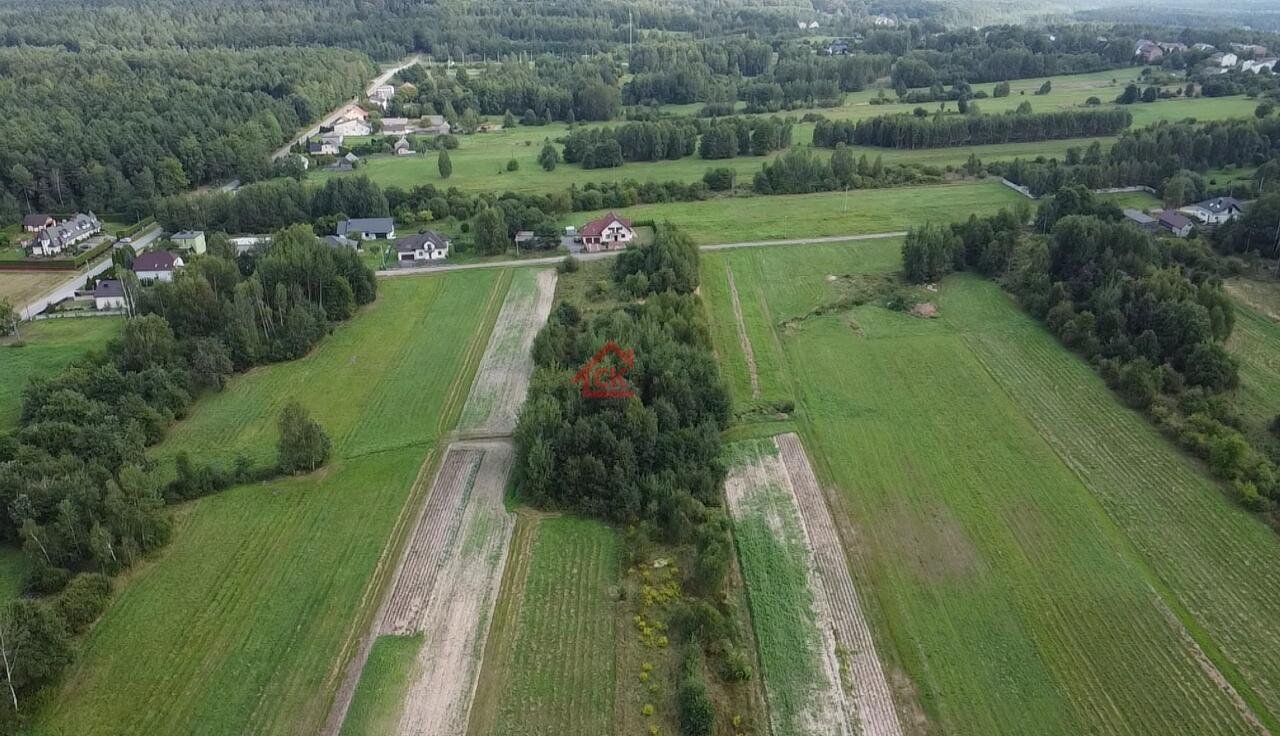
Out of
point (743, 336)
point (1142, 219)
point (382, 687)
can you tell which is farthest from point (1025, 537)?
point (1142, 219)

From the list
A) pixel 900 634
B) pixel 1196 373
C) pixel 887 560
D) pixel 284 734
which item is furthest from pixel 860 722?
pixel 1196 373

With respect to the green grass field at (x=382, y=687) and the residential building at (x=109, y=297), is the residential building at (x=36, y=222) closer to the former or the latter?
the residential building at (x=109, y=297)

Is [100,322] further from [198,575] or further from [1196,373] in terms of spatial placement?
[1196,373]

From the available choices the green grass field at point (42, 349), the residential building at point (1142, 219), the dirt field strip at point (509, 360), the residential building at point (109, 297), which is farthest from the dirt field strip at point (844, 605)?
the residential building at point (109, 297)

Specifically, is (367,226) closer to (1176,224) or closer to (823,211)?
(823,211)

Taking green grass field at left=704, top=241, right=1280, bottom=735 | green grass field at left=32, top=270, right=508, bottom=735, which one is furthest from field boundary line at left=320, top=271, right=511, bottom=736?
green grass field at left=704, top=241, right=1280, bottom=735
